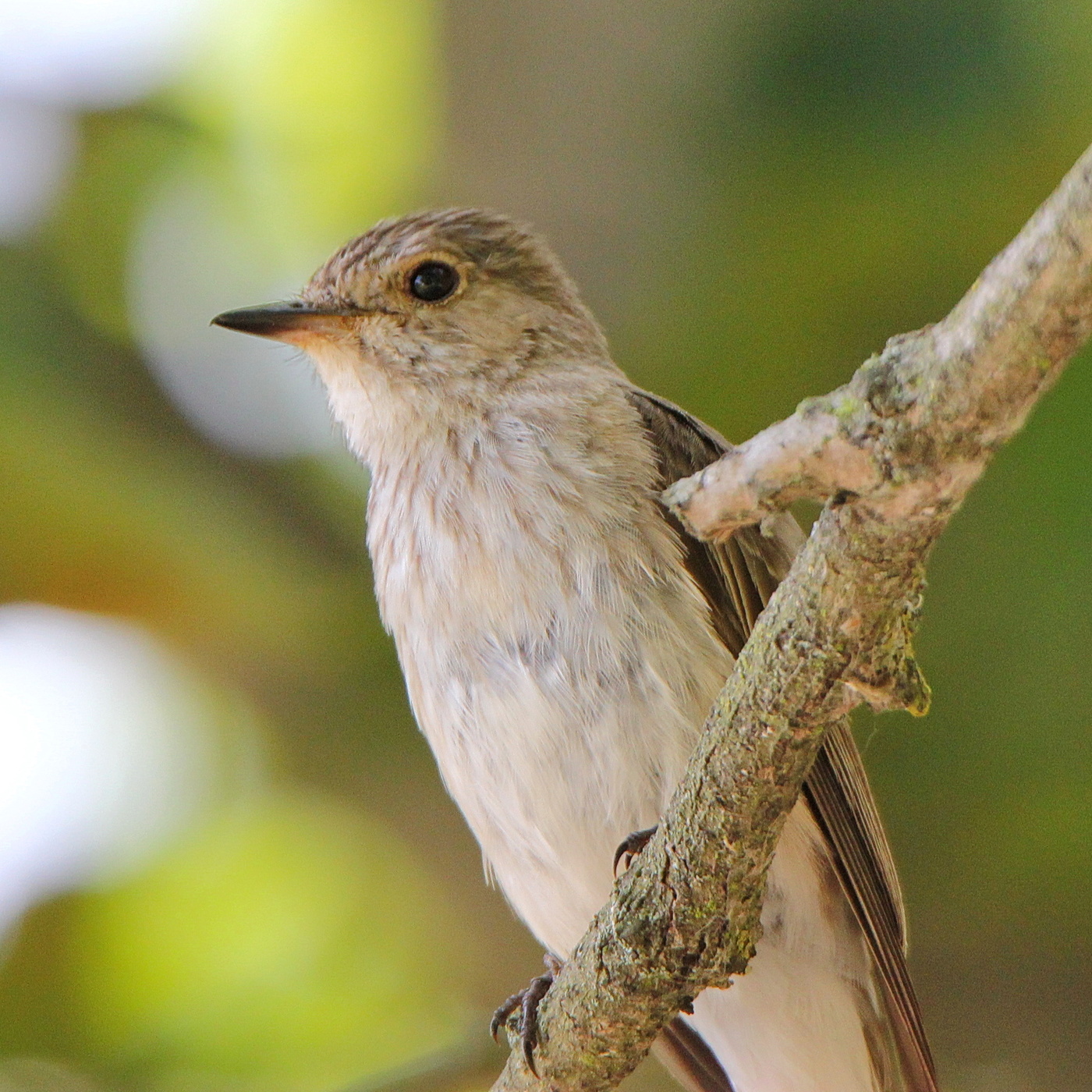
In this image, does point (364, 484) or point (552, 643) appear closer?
point (552, 643)

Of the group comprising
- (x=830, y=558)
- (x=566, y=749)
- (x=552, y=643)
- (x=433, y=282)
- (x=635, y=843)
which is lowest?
(x=830, y=558)

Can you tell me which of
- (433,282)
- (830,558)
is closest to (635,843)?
(830,558)

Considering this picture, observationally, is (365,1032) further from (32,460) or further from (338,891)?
(32,460)

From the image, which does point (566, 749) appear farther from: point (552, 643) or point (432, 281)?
point (432, 281)

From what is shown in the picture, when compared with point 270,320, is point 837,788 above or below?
below

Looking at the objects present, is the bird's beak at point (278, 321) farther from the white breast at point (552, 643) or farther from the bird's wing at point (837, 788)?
the bird's wing at point (837, 788)

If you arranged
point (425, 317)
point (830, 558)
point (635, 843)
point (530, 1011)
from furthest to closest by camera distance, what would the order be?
point (425, 317), point (530, 1011), point (635, 843), point (830, 558)
